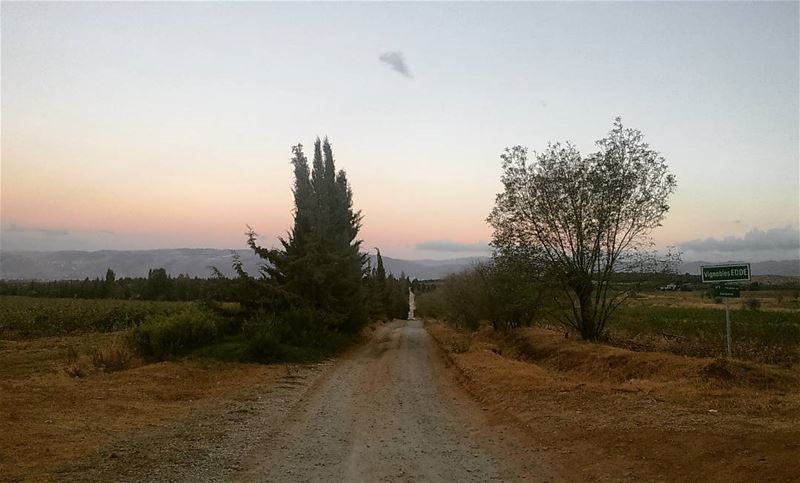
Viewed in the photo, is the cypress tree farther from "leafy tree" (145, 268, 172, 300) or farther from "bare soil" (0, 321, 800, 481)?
"leafy tree" (145, 268, 172, 300)

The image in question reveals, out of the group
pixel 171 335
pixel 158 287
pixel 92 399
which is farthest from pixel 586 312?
pixel 158 287

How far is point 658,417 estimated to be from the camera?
8727mm

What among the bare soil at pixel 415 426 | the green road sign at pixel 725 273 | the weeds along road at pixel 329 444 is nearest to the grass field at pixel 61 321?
the bare soil at pixel 415 426

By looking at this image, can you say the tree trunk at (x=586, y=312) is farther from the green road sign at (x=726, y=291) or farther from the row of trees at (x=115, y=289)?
the row of trees at (x=115, y=289)

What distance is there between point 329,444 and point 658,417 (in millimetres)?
5417

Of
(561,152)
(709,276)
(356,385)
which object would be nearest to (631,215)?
(561,152)

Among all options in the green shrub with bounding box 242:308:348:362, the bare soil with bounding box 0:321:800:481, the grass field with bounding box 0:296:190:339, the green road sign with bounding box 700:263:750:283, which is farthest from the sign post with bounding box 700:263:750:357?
the grass field with bounding box 0:296:190:339

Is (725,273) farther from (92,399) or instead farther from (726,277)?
(92,399)

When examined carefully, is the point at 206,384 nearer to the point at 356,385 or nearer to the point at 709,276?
the point at 356,385

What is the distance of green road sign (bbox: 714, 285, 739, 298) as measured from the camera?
41.1ft

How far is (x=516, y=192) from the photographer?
21.9 meters

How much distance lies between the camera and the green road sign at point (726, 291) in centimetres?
1252

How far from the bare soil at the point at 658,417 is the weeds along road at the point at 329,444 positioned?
805 millimetres

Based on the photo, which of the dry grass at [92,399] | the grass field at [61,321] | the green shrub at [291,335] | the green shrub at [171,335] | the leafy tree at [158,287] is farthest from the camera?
the leafy tree at [158,287]
